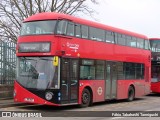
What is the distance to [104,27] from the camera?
68.9 ft

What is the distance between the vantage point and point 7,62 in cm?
2083

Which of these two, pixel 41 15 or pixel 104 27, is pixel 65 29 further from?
pixel 104 27

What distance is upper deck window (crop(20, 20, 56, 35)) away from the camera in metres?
17.3

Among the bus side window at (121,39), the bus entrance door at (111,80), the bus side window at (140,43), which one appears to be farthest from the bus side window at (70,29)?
the bus side window at (140,43)

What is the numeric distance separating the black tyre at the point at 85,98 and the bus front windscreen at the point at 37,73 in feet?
7.95

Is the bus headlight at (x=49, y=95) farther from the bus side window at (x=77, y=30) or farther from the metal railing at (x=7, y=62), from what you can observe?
the metal railing at (x=7, y=62)

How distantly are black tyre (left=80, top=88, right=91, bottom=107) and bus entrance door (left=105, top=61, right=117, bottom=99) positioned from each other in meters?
1.89

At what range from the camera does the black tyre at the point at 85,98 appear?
18.8 m

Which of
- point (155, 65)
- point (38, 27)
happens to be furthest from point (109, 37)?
point (155, 65)

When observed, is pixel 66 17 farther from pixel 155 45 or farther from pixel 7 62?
pixel 155 45

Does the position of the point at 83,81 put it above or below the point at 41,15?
below

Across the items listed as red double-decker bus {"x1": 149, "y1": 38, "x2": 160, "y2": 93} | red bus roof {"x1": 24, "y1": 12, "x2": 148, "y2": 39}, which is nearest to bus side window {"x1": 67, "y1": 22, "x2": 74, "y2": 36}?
red bus roof {"x1": 24, "y1": 12, "x2": 148, "y2": 39}

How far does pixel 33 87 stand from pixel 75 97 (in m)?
2.09

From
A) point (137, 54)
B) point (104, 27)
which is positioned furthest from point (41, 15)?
point (137, 54)
